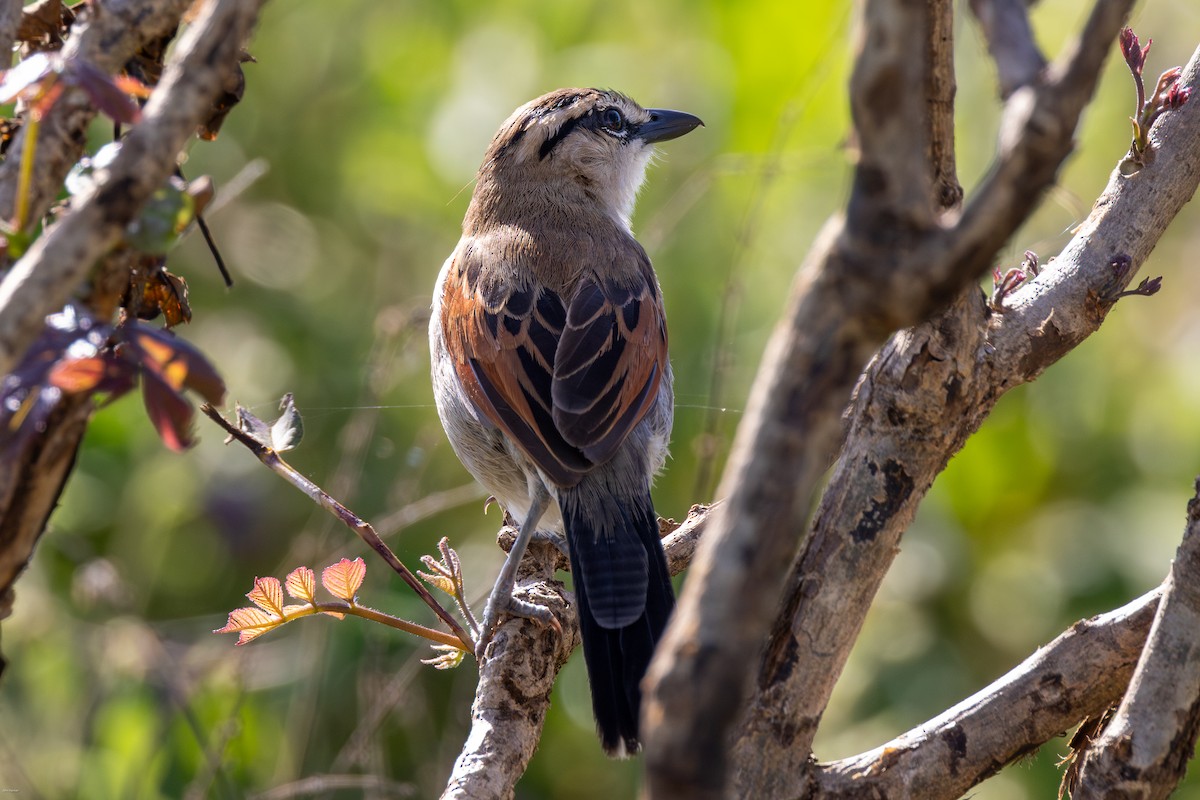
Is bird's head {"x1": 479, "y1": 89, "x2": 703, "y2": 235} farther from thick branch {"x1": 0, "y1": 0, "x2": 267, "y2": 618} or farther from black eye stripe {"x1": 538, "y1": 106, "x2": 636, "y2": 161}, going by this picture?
thick branch {"x1": 0, "y1": 0, "x2": 267, "y2": 618}

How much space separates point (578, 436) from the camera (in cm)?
334

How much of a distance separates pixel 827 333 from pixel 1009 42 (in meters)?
0.37

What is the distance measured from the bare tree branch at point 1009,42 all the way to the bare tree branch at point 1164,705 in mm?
1258

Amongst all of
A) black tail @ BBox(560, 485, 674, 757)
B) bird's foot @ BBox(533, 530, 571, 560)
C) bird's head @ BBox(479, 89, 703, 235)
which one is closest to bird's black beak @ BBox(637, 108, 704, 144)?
bird's head @ BBox(479, 89, 703, 235)

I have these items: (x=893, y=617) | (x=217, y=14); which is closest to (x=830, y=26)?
(x=893, y=617)

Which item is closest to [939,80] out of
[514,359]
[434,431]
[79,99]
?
[79,99]

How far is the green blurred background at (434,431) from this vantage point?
4.68m

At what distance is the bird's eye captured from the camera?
482 centimetres

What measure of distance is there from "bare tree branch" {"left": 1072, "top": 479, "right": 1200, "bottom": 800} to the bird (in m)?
1.00

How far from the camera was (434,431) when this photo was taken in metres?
5.46

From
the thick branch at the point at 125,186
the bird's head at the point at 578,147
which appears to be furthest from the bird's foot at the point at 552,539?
the thick branch at the point at 125,186

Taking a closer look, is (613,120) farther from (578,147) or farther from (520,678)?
(520,678)

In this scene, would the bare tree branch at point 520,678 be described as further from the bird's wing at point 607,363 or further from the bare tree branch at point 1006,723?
the bare tree branch at point 1006,723

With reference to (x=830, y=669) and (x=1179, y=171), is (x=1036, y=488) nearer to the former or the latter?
(x=1179, y=171)
